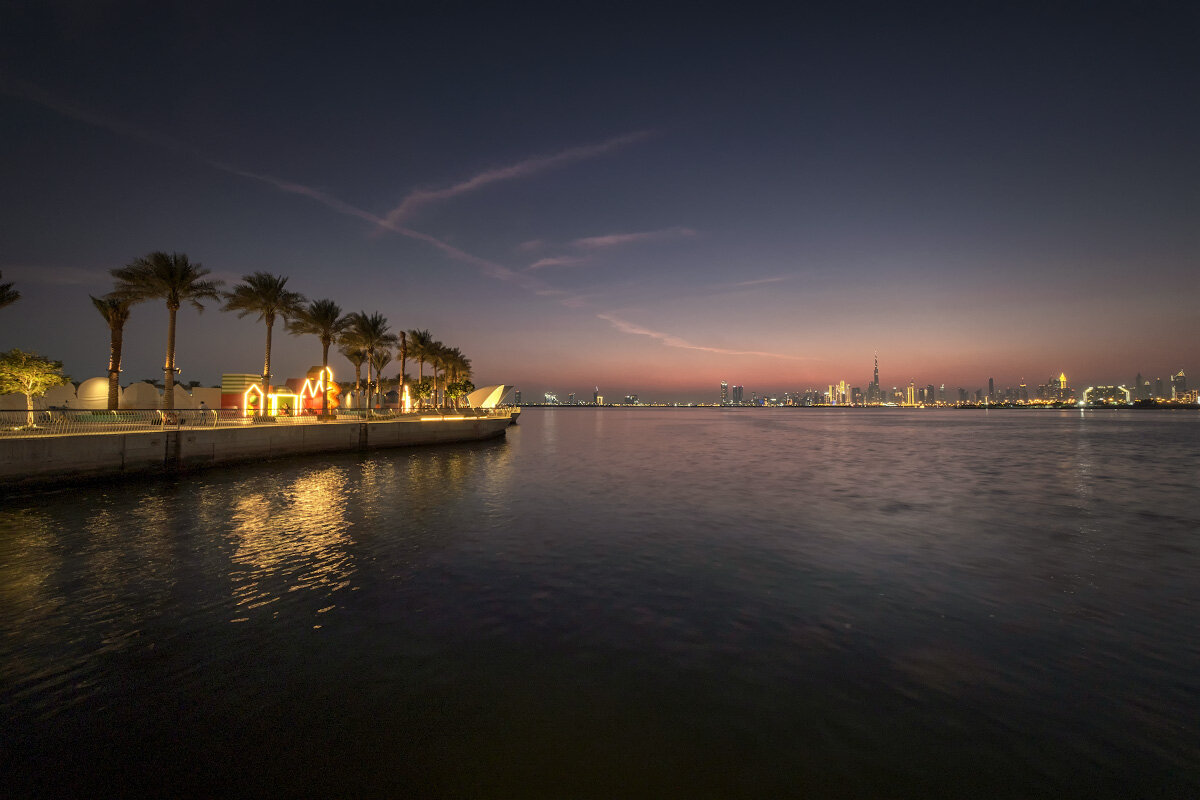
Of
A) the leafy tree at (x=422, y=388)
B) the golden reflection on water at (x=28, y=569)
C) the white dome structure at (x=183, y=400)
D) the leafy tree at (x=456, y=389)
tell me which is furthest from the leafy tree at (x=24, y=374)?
the leafy tree at (x=456, y=389)

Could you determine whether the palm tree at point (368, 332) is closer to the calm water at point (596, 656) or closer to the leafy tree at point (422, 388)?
the leafy tree at point (422, 388)

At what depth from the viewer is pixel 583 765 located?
5238 mm

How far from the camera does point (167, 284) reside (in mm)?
37062

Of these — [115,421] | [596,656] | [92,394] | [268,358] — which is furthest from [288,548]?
[92,394]

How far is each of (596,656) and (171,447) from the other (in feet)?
99.6

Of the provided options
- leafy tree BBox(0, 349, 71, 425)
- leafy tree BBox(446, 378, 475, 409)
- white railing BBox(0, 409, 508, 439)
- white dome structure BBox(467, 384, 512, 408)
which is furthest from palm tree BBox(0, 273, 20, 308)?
white dome structure BBox(467, 384, 512, 408)

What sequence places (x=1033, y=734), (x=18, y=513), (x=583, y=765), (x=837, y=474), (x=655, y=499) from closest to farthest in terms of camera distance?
(x=583, y=765)
(x=1033, y=734)
(x=18, y=513)
(x=655, y=499)
(x=837, y=474)

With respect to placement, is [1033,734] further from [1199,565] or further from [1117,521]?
[1117,521]

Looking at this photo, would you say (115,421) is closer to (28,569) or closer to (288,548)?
(28,569)

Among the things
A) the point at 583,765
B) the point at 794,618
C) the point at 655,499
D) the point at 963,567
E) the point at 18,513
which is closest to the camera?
the point at 583,765

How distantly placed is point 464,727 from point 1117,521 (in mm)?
23315

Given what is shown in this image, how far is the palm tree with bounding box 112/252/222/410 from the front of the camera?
120 feet

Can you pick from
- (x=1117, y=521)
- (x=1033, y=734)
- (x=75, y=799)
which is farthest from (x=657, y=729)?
(x=1117, y=521)

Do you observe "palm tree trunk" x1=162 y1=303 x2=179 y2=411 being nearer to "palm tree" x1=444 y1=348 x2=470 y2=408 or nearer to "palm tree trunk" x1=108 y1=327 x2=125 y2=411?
"palm tree trunk" x1=108 y1=327 x2=125 y2=411
